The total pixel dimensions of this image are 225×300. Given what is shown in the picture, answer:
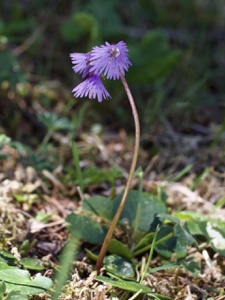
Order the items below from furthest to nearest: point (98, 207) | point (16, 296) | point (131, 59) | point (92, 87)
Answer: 1. point (131, 59)
2. point (98, 207)
3. point (92, 87)
4. point (16, 296)

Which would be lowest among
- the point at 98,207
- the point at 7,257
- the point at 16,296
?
the point at 16,296

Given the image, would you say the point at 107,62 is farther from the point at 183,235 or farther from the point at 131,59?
the point at 131,59

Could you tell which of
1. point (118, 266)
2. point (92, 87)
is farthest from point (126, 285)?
point (92, 87)

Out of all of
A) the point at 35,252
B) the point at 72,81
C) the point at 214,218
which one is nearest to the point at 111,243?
the point at 35,252

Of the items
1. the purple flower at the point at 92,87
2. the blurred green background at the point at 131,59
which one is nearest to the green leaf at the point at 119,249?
the purple flower at the point at 92,87

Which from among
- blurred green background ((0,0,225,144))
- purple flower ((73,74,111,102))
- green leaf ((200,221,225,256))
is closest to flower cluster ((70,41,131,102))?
purple flower ((73,74,111,102))

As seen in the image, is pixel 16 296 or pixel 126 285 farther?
pixel 126 285

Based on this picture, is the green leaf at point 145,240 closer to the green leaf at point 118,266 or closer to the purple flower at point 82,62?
the green leaf at point 118,266
